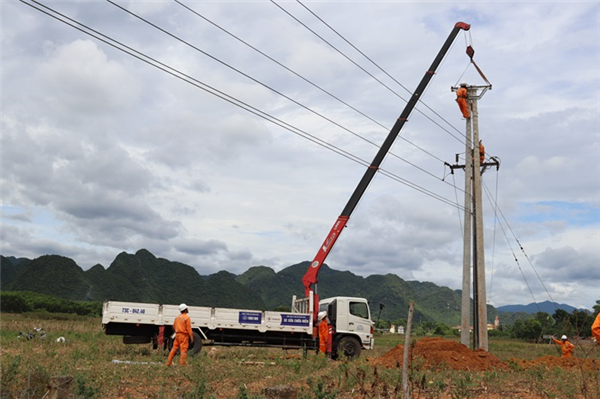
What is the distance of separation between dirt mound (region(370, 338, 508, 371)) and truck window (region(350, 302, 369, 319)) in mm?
2377

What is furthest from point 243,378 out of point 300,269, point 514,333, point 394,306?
point 300,269

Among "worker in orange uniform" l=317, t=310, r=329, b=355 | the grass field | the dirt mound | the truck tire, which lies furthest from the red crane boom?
the truck tire

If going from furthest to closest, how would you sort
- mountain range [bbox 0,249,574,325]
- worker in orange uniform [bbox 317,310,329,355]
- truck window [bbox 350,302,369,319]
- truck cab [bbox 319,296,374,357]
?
mountain range [bbox 0,249,574,325]
truck window [bbox 350,302,369,319]
truck cab [bbox 319,296,374,357]
worker in orange uniform [bbox 317,310,329,355]

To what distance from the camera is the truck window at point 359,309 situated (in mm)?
22219

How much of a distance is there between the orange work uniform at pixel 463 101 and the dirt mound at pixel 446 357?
1076 centimetres

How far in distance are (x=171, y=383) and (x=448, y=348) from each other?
11.9 metres

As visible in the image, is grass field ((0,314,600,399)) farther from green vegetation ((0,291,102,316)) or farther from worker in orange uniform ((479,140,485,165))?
green vegetation ((0,291,102,316))

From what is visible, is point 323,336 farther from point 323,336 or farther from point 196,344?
point 196,344

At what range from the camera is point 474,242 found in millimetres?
24797

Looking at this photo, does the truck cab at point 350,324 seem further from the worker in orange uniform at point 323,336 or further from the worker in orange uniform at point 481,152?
the worker in orange uniform at point 481,152

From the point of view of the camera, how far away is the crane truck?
19.5 m

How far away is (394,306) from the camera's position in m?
135

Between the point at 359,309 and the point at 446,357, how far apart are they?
4.33m

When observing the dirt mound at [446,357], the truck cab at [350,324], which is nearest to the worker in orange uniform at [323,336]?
the truck cab at [350,324]
